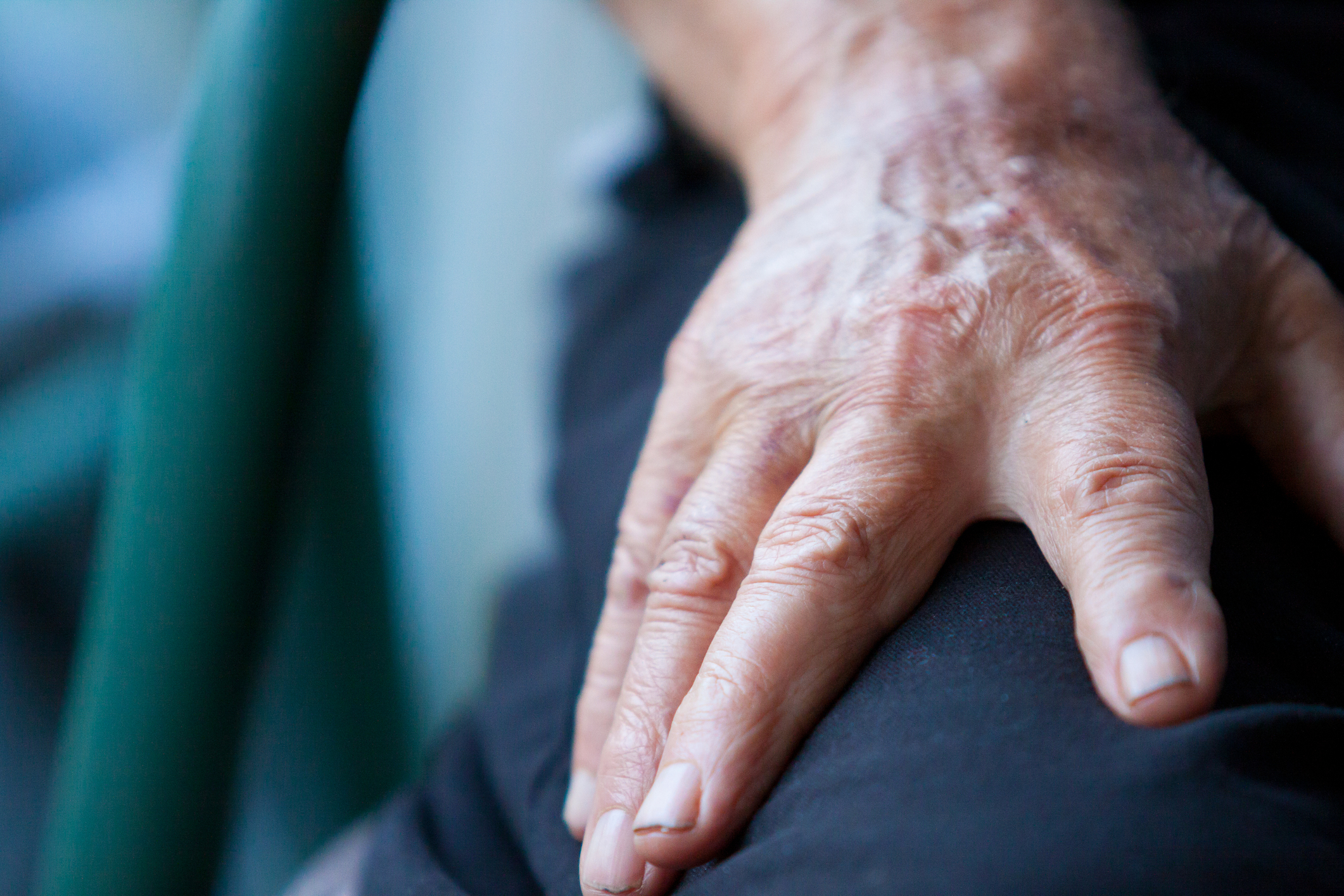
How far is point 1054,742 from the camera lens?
36cm

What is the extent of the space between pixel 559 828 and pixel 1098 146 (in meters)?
0.49

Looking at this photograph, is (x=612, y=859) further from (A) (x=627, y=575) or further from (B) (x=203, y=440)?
(B) (x=203, y=440)

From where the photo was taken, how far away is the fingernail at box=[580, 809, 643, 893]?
0.43m

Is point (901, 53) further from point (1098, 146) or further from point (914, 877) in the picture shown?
point (914, 877)

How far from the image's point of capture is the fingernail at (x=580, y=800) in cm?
51

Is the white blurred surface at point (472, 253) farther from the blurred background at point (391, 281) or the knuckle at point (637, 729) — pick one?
the knuckle at point (637, 729)

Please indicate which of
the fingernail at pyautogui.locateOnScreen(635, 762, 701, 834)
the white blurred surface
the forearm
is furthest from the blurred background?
the fingernail at pyautogui.locateOnScreen(635, 762, 701, 834)

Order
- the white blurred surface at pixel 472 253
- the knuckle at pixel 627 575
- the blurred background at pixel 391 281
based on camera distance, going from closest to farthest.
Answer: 1. the knuckle at pixel 627 575
2. the blurred background at pixel 391 281
3. the white blurred surface at pixel 472 253

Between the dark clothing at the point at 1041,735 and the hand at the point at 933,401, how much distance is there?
2cm

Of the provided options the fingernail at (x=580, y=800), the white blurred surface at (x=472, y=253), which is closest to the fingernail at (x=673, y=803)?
the fingernail at (x=580, y=800)

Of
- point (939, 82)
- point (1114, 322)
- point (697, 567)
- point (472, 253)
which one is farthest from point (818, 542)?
point (472, 253)

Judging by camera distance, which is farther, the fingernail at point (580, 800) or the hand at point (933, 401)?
the fingernail at point (580, 800)

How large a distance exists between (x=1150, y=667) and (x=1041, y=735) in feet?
0.15

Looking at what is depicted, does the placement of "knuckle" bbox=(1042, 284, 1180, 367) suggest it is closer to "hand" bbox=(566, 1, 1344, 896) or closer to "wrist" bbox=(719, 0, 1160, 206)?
"hand" bbox=(566, 1, 1344, 896)
